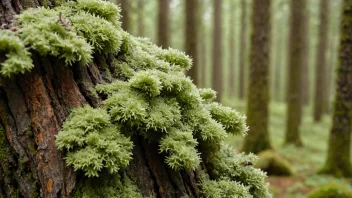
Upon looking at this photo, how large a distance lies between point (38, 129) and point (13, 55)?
1.72ft

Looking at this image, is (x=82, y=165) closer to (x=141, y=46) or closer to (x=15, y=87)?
(x=15, y=87)

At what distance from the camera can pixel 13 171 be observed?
2.18m

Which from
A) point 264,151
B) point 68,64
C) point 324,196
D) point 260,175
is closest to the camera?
point 68,64

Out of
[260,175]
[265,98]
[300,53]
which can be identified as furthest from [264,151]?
[260,175]

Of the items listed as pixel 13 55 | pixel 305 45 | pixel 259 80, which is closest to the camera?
pixel 13 55

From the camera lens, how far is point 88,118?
2.13 m

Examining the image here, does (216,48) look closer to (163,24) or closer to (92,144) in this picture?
(163,24)

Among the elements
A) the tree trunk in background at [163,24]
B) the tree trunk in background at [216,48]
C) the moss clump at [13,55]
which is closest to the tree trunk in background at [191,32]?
the tree trunk in background at [163,24]

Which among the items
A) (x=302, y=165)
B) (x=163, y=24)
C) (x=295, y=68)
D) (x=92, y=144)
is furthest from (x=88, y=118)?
(x=295, y=68)

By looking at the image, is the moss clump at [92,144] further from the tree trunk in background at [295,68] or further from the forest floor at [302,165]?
the tree trunk in background at [295,68]

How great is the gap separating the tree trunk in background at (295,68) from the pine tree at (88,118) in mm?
10941

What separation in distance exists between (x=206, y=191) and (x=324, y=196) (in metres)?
4.36

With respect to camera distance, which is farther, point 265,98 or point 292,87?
point 292,87

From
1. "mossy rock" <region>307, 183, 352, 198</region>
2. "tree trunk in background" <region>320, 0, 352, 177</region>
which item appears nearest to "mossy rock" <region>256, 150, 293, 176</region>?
"tree trunk in background" <region>320, 0, 352, 177</region>
